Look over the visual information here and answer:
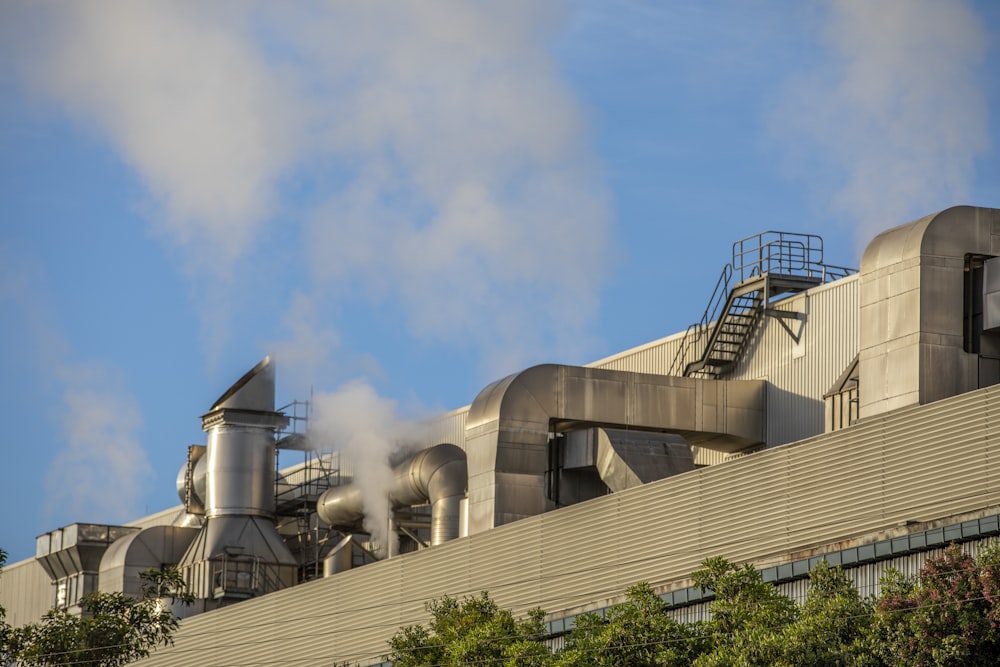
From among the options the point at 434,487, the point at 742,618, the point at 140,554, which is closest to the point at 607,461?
the point at 434,487

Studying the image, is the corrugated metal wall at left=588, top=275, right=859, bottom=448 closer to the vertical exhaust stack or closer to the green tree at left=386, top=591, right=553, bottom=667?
the green tree at left=386, top=591, right=553, bottom=667

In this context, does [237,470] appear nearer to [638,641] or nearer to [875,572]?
[638,641]

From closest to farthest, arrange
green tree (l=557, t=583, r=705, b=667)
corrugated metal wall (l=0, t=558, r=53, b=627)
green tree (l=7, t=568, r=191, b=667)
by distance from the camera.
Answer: green tree (l=557, t=583, r=705, b=667) → green tree (l=7, t=568, r=191, b=667) → corrugated metal wall (l=0, t=558, r=53, b=627)

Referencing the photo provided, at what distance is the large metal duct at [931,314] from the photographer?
1262 inches

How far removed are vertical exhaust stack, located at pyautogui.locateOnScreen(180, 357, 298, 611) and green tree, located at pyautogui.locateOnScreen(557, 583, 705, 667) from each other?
26.4m

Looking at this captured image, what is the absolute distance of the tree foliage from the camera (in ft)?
73.9

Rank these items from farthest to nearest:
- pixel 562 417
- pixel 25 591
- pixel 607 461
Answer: pixel 25 591 → pixel 562 417 → pixel 607 461

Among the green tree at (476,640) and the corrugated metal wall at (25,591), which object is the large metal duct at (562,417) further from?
the corrugated metal wall at (25,591)

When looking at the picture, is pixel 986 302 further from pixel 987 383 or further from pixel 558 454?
pixel 558 454

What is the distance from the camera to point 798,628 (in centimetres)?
2364

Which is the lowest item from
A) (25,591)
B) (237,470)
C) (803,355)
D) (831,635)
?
(831,635)

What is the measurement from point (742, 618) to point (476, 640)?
6300mm

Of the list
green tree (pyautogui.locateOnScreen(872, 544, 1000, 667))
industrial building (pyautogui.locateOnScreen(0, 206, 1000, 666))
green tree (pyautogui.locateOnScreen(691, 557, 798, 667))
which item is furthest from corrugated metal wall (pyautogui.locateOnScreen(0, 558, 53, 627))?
green tree (pyautogui.locateOnScreen(872, 544, 1000, 667))

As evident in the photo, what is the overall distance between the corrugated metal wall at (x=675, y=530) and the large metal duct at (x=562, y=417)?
7.26ft
